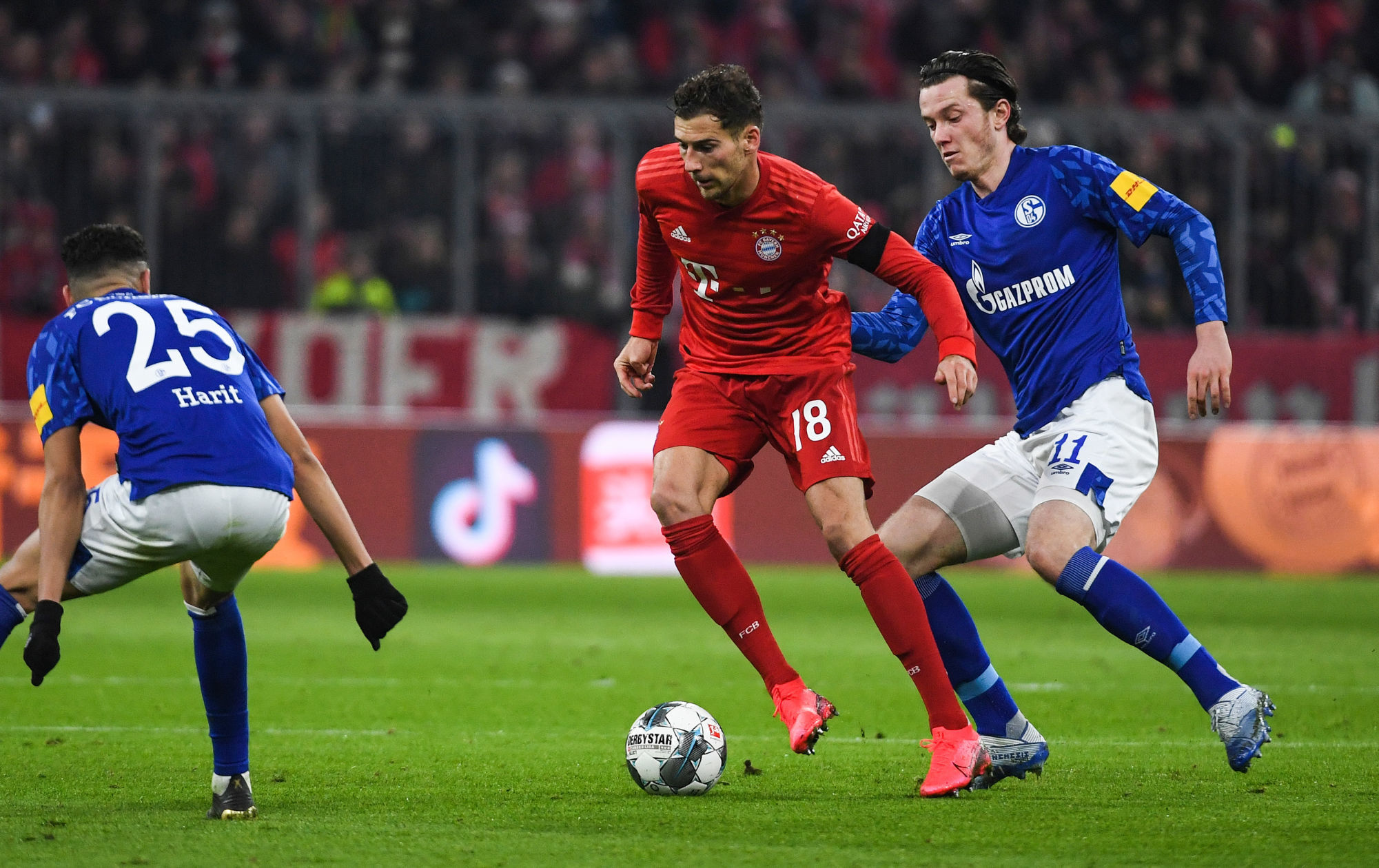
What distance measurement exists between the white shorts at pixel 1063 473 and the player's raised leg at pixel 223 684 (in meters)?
2.21

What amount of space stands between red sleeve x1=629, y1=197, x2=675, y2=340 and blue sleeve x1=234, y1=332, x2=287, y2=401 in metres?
1.32

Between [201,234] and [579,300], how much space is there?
3.19 meters

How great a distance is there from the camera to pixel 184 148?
1391 cm

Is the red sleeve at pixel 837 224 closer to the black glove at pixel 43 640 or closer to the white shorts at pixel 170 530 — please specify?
the white shorts at pixel 170 530

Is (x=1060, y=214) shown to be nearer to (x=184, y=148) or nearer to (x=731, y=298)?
(x=731, y=298)

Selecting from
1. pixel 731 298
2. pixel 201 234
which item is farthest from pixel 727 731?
pixel 201 234

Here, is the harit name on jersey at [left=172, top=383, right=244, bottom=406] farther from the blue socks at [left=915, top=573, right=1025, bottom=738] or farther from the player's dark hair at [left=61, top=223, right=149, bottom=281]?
the blue socks at [left=915, top=573, right=1025, bottom=738]

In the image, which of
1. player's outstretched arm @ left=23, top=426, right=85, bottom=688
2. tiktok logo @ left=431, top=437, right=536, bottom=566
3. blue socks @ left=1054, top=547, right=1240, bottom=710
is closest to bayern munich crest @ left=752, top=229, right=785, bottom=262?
blue socks @ left=1054, top=547, right=1240, bottom=710

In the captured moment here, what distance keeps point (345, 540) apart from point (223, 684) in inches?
23.0

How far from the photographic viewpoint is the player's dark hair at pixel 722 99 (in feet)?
16.7

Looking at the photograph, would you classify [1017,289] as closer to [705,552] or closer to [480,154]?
[705,552]

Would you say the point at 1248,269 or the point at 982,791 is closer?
the point at 982,791

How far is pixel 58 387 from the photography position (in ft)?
14.9

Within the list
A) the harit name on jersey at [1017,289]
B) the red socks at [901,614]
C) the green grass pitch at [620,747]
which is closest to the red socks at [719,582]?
the red socks at [901,614]
